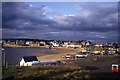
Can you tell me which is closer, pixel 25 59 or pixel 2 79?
pixel 2 79

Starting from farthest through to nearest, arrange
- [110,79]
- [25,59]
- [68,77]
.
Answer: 1. [25,59]
2. [68,77]
3. [110,79]

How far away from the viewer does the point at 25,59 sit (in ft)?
62.4

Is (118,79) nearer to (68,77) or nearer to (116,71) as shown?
(116,71)

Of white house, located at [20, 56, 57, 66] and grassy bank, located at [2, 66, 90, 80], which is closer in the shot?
grassy bank, located at [2, 66, 90, 80]

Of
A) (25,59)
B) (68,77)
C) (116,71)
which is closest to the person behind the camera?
(68,77)

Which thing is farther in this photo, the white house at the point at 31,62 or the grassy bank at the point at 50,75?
the white house at the point at 31,62

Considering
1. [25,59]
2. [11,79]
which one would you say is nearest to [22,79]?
[11,79]

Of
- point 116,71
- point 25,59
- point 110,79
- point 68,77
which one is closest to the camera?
point 110,79

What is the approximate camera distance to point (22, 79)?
934 centimetres

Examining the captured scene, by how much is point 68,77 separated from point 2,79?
497 cm

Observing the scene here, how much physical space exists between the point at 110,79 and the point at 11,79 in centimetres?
721

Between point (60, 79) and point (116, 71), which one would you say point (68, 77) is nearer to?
point (60, 79)

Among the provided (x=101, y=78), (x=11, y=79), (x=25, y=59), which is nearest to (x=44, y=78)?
(x=11, y=79)

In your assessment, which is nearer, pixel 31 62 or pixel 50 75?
pixel 50 75
